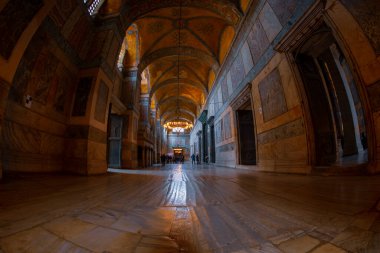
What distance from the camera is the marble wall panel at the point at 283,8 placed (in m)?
4.60

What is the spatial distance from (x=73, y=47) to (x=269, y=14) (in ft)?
22.9

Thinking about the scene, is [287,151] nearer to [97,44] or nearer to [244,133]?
[244,133]

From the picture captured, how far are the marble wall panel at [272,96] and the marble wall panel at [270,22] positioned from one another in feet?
4.23

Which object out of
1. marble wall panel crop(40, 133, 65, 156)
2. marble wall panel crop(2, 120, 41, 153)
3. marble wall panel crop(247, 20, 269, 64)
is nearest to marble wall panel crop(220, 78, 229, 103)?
marble wall panel crop(247, 20, 269, 64)

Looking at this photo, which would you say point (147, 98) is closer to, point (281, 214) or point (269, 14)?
point (269, 14)

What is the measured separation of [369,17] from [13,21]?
22.6ft

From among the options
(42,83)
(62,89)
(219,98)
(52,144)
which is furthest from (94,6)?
(219,98)

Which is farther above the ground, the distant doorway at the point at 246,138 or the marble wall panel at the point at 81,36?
the marble wall panel at the point at 81,36

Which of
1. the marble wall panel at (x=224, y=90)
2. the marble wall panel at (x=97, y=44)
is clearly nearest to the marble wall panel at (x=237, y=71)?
the marble wall panel at (x=224, y=90)

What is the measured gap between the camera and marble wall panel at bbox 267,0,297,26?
4598 millimetres

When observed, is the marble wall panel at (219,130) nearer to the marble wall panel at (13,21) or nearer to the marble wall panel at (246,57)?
the marble wall panel at (246,57)

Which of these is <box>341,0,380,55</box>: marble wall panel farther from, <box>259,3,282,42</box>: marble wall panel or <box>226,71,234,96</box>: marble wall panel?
<box>226,71,234,96</box>: marble wall panel

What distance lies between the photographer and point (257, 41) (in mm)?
6281

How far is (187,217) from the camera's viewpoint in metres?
1.17
